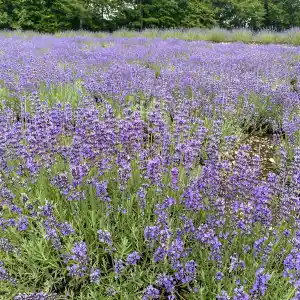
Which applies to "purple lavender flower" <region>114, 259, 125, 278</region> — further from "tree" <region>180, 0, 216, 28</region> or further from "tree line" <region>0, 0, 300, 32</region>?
"tree" <region>180, 0, 216, 28</region>

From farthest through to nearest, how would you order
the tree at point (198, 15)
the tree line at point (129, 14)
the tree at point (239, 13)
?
the tree at point (239, 13) → the tree at point (198, 15) → the tree line at point (129, 14)

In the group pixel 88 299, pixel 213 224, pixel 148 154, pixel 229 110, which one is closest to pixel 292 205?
pixel 213 224

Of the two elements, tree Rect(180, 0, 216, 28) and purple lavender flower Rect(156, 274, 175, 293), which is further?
tree Rect(180, 0, 216, 28)

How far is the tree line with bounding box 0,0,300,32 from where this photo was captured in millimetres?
18978

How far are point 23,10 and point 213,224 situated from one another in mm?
19936

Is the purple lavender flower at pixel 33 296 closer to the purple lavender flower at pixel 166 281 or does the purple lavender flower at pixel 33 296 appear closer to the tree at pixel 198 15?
the purple lavender flower at pixel 166 281

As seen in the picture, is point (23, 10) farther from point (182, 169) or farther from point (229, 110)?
point (182, 169)

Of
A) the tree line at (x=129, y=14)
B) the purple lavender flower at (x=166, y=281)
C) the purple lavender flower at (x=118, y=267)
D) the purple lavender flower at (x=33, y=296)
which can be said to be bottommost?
the purple lavender flower at (x=33, y=296)

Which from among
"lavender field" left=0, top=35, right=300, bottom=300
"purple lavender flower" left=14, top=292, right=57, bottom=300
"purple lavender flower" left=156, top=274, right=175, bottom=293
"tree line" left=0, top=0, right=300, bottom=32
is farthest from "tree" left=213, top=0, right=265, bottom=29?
"purple lavender flower" left=14, top=292, right=57, bottom=300

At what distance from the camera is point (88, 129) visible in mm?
2447

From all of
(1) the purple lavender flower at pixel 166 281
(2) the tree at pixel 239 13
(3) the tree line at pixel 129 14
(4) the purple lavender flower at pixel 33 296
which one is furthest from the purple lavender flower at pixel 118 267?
(2) the tree at pixel 239 13

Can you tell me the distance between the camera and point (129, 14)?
21.4 m

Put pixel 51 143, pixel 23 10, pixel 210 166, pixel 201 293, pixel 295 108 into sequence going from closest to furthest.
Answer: pixel 201 293, pixel 210 166, pixel 51 143, pixel 295 108, pixel 23 10

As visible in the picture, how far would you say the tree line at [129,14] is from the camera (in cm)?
1898
